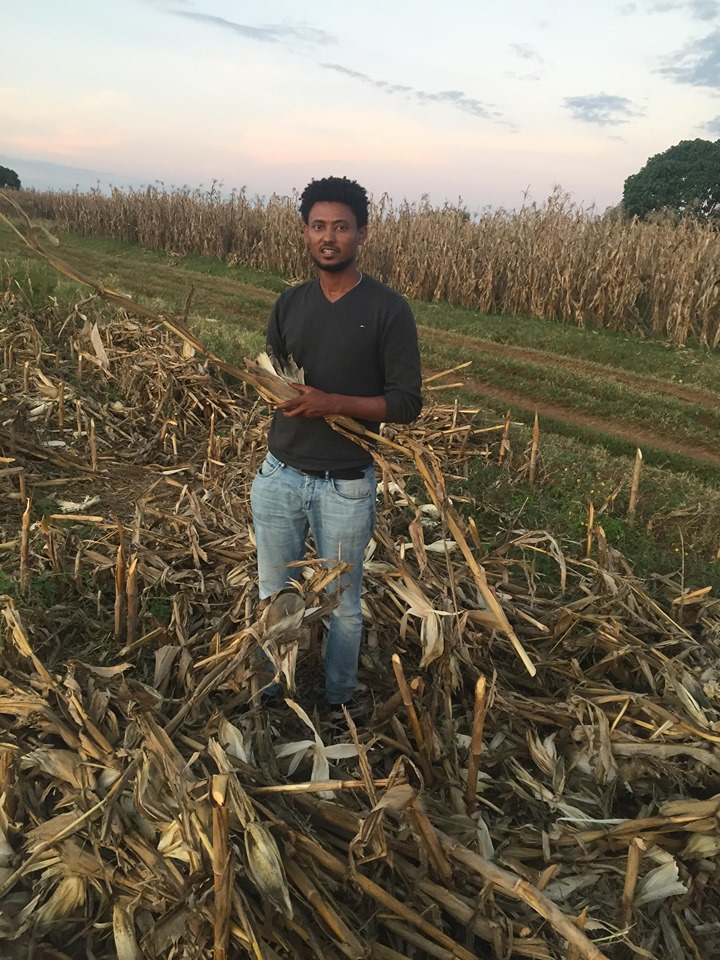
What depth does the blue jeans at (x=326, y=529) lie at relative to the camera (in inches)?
94.3

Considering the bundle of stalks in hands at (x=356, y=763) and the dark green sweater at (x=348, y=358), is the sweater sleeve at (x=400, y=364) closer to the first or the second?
the dark green sweater at (x=348, y=358)

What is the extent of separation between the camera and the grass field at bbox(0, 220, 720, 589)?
471 cm

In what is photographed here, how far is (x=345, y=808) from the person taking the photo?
2074 millimetres

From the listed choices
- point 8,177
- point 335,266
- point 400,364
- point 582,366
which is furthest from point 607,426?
point 8,177

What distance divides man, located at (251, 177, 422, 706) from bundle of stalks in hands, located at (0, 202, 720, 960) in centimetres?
17

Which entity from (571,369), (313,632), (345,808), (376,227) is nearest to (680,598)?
(313,632)

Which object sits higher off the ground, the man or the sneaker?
the man

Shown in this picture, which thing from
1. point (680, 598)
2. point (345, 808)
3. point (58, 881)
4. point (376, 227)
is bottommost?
point (58, 881)

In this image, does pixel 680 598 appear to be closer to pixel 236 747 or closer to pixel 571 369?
pixel 236 747

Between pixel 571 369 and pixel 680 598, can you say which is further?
pixel 571 369

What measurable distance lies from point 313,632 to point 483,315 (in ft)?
37.1

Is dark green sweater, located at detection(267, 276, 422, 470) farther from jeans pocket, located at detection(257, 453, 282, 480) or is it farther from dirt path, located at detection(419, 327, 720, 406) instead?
dirt path, located at detection(419, 327, 720, 406)

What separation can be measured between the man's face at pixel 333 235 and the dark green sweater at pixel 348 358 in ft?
0.39

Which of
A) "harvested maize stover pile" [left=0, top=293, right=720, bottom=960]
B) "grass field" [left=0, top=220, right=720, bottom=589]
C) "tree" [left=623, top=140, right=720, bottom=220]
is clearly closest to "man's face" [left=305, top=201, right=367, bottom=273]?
"harvested maize stover pile" [left=0, top=293, right=720, bottom=960]
